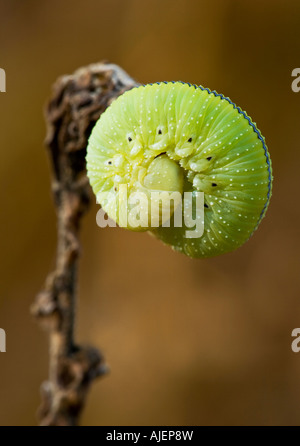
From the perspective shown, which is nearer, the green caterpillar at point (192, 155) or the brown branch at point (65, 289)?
the green caterpillar at point (192, 155)

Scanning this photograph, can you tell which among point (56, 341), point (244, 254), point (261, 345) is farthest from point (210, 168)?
point (261, 345)

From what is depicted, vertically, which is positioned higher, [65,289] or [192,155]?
[192,155]

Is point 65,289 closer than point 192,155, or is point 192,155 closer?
point 192,155

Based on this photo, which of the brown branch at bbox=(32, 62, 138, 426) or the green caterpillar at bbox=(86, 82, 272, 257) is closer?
the green caterpillar at bbox=(86, 82, 272, 257)

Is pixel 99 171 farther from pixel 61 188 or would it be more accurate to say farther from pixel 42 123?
pixel 42 123
